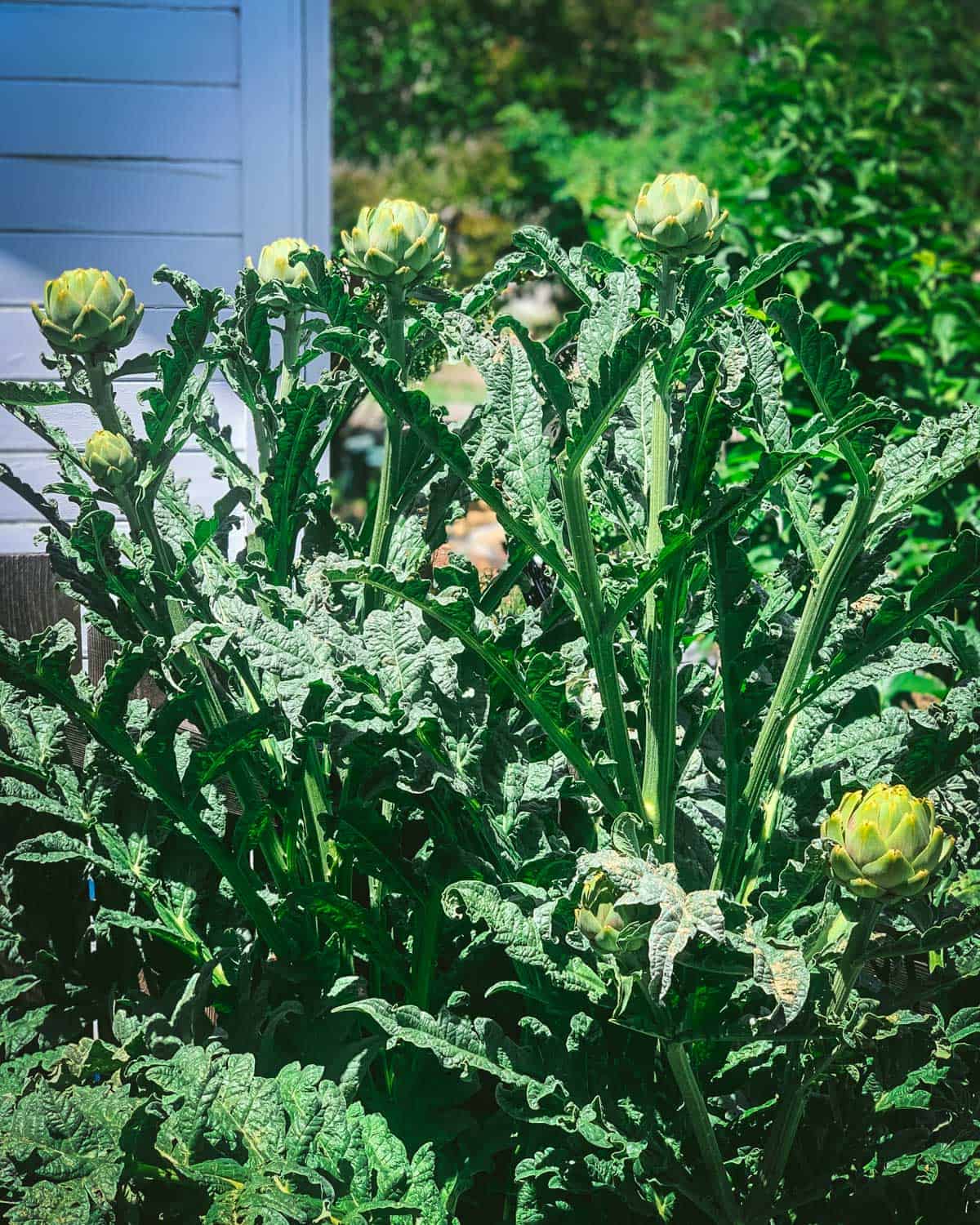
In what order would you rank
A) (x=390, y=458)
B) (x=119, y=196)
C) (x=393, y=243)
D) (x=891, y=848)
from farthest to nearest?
(x=119, y=196)
(x=390, y=458)
(x=393, y=243)
(x=891, y=848)

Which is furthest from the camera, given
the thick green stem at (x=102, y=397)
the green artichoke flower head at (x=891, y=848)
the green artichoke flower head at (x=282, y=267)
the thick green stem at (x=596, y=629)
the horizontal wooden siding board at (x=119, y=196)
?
the horizontal wooden siding board at (x=119, y=196)

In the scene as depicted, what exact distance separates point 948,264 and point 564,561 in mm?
1876

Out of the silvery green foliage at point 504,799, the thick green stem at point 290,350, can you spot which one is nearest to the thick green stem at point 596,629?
the silvery green foliage at point 504,799

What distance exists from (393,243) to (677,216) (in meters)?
0.22

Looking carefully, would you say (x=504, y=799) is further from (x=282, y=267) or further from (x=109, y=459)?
(x=282, y=267)

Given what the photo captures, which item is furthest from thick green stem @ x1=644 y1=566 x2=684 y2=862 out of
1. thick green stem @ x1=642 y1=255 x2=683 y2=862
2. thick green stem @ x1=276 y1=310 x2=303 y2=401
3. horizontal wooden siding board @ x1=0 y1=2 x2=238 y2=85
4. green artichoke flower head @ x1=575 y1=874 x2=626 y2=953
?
horizontal wooden siding board @ x1=0 y1=2 x2=238 y2=85

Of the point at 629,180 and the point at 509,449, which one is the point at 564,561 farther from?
the point at 629,180

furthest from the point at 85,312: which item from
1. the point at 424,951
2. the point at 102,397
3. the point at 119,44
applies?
the point at 119,44

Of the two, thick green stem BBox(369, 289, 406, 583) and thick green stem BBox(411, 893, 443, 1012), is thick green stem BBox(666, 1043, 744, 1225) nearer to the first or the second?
thick green stem BBox(411, 893, 443, 1012)

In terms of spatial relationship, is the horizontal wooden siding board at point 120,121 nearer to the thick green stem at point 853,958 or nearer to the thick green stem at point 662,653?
the thick green stem at point 662,653

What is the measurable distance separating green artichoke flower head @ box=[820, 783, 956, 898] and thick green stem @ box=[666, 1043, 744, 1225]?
18cm

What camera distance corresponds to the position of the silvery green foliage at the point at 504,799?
2.86 ft

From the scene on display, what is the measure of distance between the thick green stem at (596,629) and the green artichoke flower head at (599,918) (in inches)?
5.0

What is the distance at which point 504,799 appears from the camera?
3.17 ft
